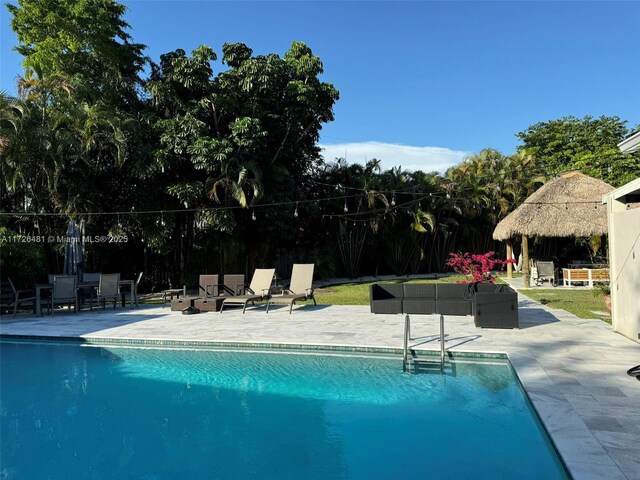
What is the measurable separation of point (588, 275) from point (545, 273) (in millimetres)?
1708

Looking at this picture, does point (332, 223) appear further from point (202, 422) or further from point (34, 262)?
point (202, 422)

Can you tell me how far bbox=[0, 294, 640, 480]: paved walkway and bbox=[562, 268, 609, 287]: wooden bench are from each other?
5.32 metres

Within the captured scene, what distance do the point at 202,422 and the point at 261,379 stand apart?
137cm

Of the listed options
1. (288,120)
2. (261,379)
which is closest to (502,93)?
(288,120)

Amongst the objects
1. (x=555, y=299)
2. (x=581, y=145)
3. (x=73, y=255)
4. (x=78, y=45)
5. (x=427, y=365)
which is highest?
(x=581, y=145)

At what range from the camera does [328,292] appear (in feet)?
53.8

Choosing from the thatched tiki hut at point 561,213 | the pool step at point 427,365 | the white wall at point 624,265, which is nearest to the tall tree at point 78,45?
the pool step at point 427,365

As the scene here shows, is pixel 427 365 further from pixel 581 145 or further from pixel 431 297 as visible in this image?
pixel 581 145

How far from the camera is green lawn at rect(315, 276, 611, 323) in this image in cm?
1008

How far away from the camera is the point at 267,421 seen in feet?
14.4

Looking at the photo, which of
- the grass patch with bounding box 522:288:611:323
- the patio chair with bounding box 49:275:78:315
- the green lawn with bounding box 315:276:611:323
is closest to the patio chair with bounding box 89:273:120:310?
the patio chair with bounding box 49:275:78:315

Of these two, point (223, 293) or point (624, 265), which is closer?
point (624, 265)

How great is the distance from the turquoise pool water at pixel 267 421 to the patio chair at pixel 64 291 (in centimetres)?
430

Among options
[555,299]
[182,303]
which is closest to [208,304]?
[182,303]
